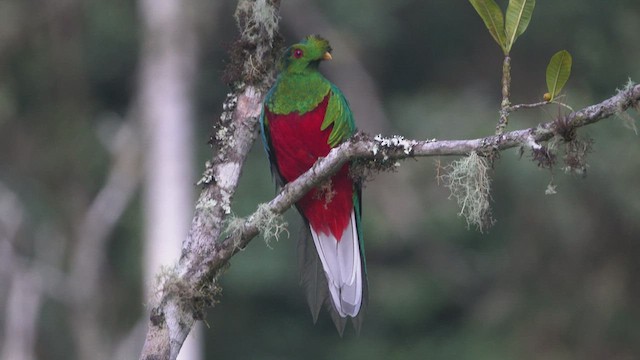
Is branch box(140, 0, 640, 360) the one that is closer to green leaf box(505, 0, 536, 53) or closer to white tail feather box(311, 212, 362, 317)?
green leaf box(505, 0, 536, 53)

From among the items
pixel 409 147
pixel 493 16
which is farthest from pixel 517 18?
pixel 409 147

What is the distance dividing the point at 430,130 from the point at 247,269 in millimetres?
2116

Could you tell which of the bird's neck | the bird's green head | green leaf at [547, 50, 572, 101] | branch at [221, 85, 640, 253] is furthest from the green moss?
the bird's green head

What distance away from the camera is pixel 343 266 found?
4.52 meters

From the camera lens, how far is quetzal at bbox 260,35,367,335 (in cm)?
453

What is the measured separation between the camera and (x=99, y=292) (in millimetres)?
10969

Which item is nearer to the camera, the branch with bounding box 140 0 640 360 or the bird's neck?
the branch with bounding box 140 0 640 360

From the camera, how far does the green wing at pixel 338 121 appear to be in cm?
457

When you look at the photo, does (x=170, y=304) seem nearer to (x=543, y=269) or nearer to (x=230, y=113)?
(x=230, y=113)

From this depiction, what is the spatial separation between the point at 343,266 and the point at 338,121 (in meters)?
0.56

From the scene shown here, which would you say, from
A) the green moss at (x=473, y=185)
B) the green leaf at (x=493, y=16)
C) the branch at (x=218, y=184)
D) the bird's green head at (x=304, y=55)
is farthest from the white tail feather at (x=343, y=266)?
the green leaf at (x=493, y=16)

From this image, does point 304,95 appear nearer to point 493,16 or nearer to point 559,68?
point 493,16

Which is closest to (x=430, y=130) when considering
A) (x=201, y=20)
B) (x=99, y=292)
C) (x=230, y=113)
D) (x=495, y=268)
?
(x=495, y=268)

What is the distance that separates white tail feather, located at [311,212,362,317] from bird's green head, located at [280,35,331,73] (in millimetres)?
616
